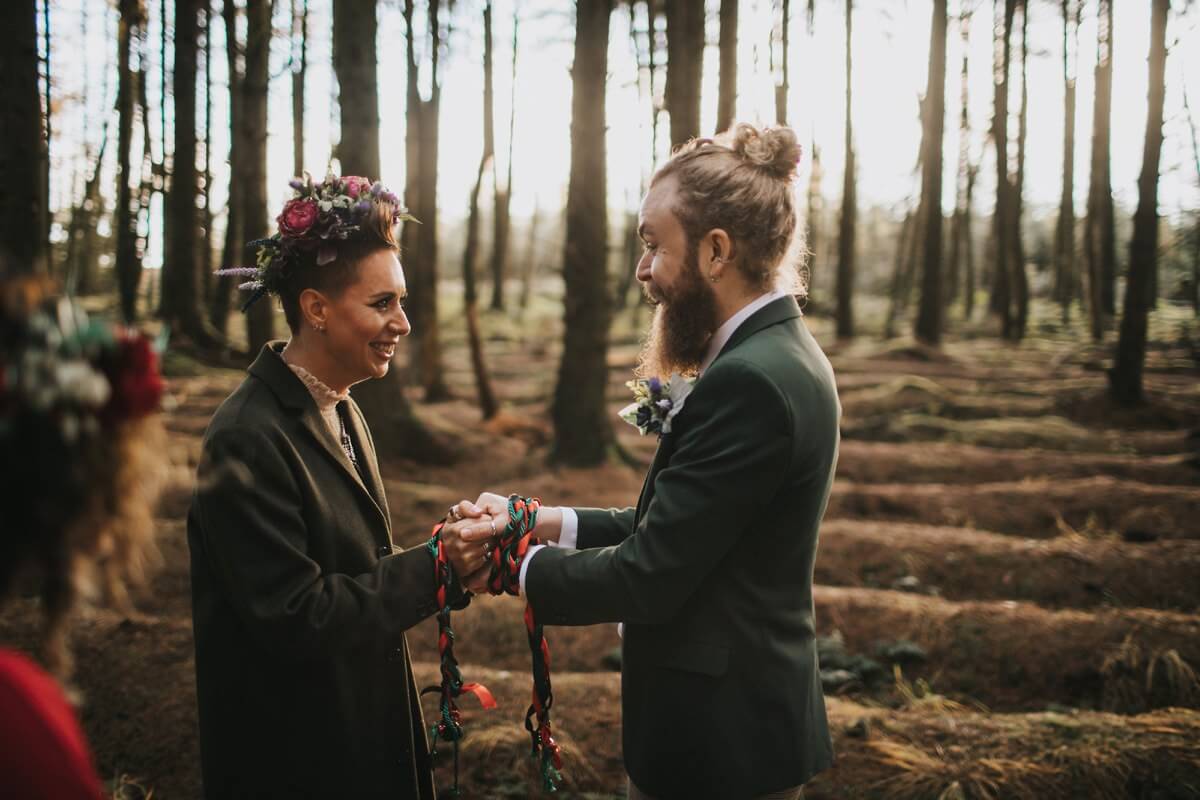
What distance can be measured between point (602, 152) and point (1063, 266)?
76.2ft

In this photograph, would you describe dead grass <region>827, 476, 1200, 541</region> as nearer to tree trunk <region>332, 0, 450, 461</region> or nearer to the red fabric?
tree trunk <region>332, 0, 450, 461</region>

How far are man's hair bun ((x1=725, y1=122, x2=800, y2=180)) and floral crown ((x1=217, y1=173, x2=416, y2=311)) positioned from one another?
3.93 ft

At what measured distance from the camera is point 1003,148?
2016 centimetres

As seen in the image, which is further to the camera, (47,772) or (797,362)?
(797,362)

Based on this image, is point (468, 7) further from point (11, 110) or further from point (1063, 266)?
point (1063, 266)

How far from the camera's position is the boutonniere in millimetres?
2422

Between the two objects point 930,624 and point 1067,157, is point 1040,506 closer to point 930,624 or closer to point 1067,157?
point 930,624

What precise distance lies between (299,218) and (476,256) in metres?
13.0

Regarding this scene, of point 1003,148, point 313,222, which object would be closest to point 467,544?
point 313,222

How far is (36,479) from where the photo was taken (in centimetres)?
108

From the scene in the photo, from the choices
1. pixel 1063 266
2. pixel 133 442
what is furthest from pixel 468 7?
pixel 1063 266

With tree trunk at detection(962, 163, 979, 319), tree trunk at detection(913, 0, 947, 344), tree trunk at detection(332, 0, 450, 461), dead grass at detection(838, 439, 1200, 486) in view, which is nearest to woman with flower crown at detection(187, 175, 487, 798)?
tree trunk at detection(332, 0, 450, 461)

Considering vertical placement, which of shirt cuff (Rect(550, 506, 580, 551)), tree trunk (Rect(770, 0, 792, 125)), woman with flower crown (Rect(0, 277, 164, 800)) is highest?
tree trunk (Rect(770, 0, 792, 125))

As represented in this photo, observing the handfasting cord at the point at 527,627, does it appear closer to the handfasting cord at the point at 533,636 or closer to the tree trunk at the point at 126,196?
the handfasting cord at the point at 533,636
